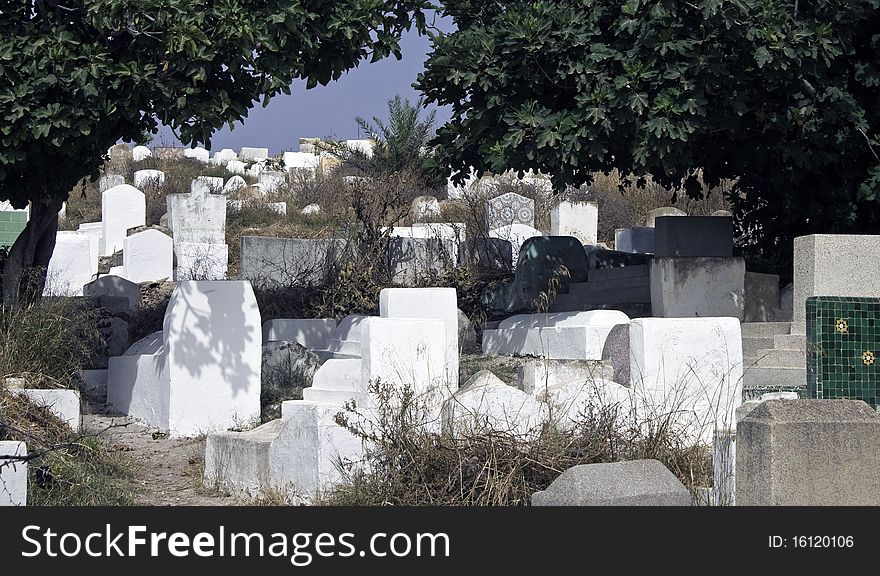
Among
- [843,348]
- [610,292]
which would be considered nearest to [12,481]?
[843,348]

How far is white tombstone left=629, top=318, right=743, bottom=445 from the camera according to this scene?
8.41 metres

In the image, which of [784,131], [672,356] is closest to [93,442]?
[672,356]

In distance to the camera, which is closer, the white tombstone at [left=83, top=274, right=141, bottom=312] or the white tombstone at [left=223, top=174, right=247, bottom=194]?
the white tombstone at [left=83, top=274, right=141, bottom=312]

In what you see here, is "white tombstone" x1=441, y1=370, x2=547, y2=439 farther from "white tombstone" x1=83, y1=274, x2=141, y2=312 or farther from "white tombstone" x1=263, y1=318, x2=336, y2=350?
"white tombstone" x1=83, y1=274, x2=141, y2=312

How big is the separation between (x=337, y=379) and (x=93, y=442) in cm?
231

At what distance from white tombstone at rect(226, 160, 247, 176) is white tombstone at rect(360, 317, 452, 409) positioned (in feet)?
89.4

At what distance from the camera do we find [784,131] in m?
12.0

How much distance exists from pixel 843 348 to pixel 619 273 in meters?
5.71

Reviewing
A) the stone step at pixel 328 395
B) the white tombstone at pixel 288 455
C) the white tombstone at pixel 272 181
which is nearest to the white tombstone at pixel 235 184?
the white tombstone at pixel 272 181

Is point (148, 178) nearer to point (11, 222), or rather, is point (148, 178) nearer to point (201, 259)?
point (11, 222)

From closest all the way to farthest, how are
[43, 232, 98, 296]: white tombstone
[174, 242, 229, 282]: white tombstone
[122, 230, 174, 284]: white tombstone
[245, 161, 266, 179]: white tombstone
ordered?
[43, 232, 98, 296]: white tombstone < [174, 242, 229, 282]: white tombstone < [122, 230, 174, 284]: white tombstone < [245, 161, 266, 179]: white tombstone

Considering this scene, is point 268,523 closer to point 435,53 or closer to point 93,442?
point 93,442

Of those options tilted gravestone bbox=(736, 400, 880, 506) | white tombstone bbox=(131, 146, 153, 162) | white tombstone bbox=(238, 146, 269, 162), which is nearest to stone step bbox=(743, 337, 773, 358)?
tilted gravestone bbox=(736, 400, 880, 506)

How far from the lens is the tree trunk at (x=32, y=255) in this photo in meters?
11.3
